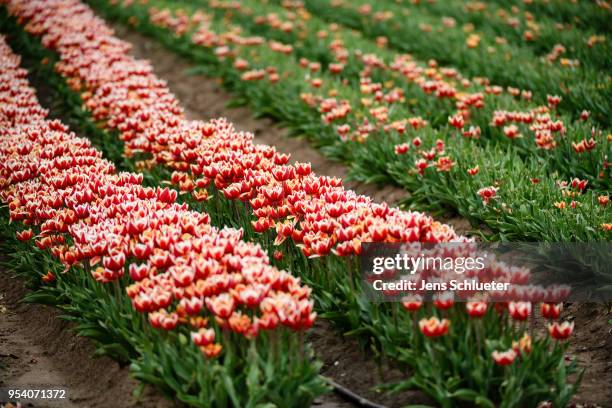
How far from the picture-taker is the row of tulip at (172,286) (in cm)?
333

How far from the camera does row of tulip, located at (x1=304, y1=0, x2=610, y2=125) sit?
25.7 feet

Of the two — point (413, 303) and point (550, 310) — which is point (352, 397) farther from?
point (550, 310)

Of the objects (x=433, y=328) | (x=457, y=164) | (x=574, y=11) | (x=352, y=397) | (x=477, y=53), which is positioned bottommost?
(x=352, y=397)

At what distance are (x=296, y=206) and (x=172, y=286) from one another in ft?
4.01

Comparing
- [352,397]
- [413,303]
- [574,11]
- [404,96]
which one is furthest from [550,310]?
[574,11]

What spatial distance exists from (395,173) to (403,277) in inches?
120

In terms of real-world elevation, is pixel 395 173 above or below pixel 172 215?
below

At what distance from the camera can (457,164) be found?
20.4ft

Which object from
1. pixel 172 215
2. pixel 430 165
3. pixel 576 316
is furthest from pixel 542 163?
pixel 172 215

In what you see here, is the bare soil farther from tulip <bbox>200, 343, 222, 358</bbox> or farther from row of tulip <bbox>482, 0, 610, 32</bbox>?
row of tulip <bbox>482, 0, 610, 32</bbox>

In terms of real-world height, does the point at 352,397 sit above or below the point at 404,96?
below

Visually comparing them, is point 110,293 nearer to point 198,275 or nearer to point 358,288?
point 198,275

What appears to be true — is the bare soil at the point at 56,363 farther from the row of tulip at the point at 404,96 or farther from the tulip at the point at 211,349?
the row of tulip at the point at 404,96

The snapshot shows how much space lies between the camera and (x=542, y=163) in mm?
6387
